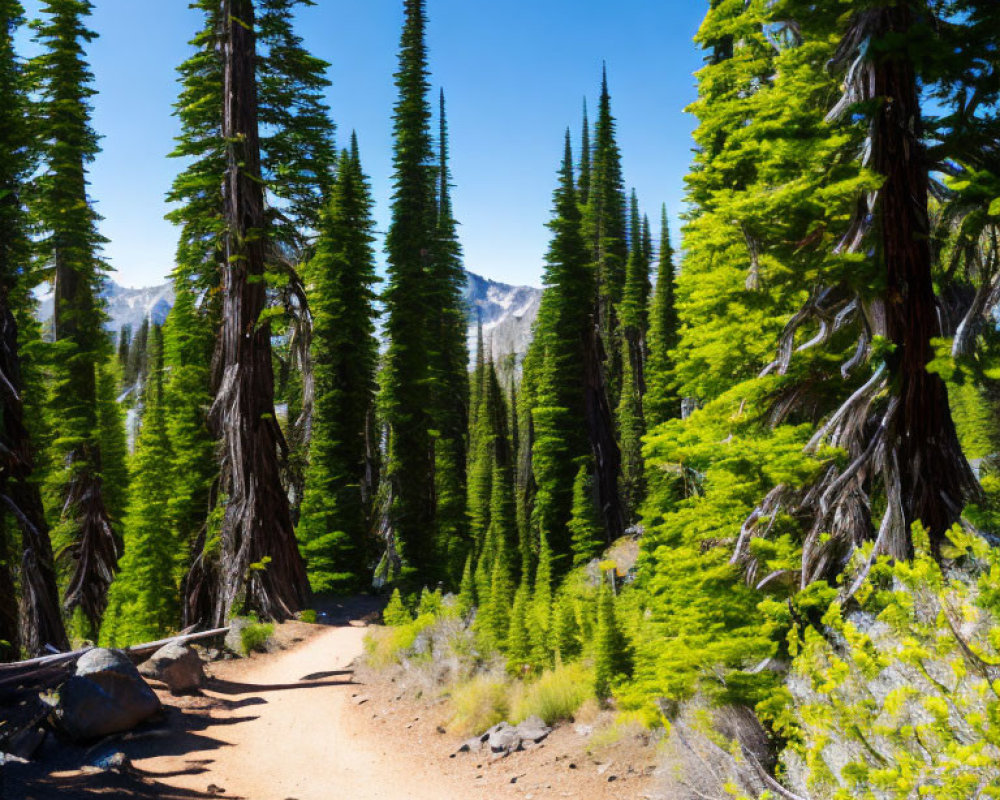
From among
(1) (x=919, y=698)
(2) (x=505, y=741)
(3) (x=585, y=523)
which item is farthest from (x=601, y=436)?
(1) (x=919, y=698)

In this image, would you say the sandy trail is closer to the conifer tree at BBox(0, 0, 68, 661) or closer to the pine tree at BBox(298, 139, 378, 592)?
the conifer tree at BBox(0, 0, 68, 661)

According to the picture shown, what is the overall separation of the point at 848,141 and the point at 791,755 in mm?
5276

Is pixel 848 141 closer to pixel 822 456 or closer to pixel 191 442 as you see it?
pixel 822 456

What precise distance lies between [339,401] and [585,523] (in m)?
11.1

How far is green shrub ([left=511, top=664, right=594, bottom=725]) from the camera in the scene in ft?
26.9

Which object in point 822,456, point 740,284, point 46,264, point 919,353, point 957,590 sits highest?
point 46,264

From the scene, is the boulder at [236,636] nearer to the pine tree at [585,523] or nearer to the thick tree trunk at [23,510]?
the thick tree trunk at [23,510]

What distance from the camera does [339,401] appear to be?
21.9 metres

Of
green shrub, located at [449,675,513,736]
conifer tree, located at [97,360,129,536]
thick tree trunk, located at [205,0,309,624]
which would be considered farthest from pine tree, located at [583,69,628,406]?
green shrub, located at [449,675,513,736]

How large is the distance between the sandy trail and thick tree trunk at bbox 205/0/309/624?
320cm

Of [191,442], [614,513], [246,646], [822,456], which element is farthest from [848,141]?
[614,513]

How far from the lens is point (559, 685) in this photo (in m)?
8.48


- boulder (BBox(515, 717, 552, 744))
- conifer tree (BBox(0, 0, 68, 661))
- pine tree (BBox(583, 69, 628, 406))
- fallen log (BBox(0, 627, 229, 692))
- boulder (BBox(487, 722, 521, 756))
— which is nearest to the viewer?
fallen log (BBox(0, 627, 229, 692))

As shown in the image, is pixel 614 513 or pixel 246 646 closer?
pixel 246 646
